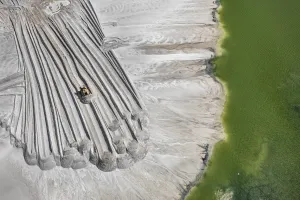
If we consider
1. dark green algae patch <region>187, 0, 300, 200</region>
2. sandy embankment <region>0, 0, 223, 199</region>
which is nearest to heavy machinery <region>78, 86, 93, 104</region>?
sandy embankment <region>0, 0, 223, 199</region>

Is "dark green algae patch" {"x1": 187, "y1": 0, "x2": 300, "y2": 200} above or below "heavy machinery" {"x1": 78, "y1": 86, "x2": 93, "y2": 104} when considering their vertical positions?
below

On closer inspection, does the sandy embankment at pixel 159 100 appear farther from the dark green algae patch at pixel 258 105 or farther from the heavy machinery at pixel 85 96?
the heavy machinery at pixel 85 96

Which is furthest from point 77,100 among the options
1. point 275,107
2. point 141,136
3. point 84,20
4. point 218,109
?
point 275,107

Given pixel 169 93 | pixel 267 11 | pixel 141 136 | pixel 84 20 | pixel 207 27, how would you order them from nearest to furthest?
pixel 141 136 < pixel 169 93 < pixel 84 20 < pixel 207 27 < pixel 267 11

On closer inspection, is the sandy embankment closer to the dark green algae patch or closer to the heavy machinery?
the dark green algae patch

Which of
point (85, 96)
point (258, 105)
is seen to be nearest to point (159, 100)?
point (85, 96)

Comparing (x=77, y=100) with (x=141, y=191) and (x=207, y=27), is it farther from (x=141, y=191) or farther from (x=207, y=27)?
(x=207, y=27)

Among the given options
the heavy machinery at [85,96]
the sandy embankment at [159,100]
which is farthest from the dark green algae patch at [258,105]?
the heavy machinery at [85,96]
